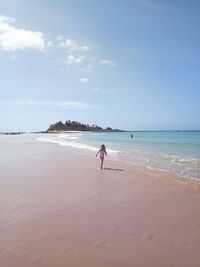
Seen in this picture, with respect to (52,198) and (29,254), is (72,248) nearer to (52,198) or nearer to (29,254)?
(29,254)

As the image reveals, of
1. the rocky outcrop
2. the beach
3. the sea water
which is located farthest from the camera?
the rocky outcrop

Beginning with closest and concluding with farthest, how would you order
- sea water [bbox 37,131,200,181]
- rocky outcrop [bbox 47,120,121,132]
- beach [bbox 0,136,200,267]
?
1. beach [bbox 0,136,200,267]
2. sea water [bbox 37,131,200,181]
3. rocky outcrop [bbox 47,120,121,132]

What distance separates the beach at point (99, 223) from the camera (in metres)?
4.93

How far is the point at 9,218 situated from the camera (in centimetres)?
678

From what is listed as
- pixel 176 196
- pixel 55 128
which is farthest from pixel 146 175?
pixel 55 128

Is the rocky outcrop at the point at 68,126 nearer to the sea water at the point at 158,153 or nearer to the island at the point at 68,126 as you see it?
the island at the point at 68,126

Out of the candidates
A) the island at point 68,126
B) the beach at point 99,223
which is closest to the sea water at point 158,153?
the beach at point 99,223

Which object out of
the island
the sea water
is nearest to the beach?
the sea water

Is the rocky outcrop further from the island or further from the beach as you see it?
the beach

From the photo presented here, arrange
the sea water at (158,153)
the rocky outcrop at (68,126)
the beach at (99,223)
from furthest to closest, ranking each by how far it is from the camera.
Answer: the rocky outcrop at (68,126) < the sea water at (158,153) < the beach at (99,223)

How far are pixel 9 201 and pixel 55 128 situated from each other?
162 m

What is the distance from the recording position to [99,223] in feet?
21.4

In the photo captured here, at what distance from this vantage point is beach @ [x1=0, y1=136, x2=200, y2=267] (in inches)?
194

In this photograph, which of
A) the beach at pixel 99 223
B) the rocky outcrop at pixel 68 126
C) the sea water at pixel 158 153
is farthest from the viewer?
the rocky outcrop at pixel 68 126
